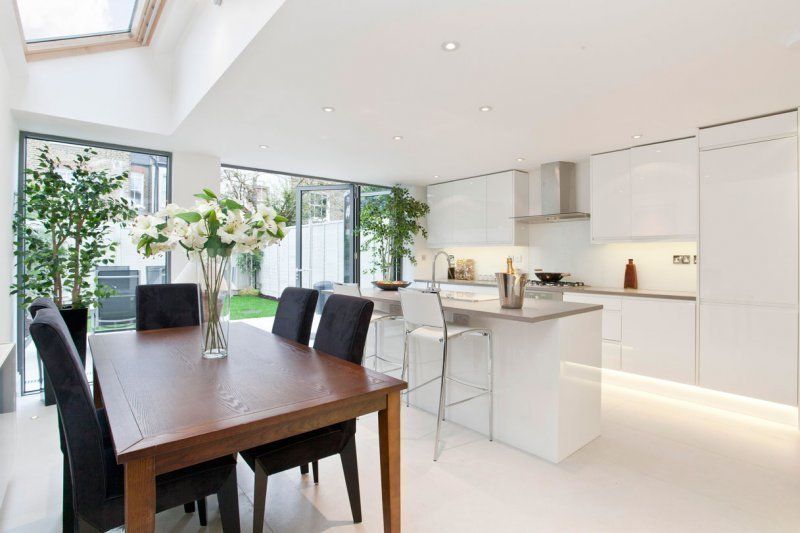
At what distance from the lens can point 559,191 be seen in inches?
186

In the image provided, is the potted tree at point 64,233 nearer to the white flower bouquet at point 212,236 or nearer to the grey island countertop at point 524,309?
the white flower bouquet at point 212,236

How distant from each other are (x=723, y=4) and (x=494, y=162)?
300cm

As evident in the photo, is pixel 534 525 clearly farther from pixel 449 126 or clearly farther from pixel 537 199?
pixel 537 199

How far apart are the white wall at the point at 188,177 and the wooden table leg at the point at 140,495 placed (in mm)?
3701

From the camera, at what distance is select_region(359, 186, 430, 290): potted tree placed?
19.0 ft

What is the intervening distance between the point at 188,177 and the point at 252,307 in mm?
4624

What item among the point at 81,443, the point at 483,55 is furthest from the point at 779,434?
the point at 81,443

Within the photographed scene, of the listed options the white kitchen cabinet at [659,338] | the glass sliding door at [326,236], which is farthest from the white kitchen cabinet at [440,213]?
the white kitchen cabinet at [659,338]

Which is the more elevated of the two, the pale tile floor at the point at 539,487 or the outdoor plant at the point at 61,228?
the outdoor plant at the point at 61,228

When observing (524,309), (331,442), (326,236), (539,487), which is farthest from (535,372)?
(326,236)

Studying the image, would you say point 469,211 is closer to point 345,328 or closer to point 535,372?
point 535,372

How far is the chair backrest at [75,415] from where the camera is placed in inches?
45.6

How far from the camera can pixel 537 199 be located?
5.27 m

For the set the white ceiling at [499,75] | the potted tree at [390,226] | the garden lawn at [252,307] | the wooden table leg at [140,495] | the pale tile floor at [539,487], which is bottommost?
the pale tile floor at [539,487]
